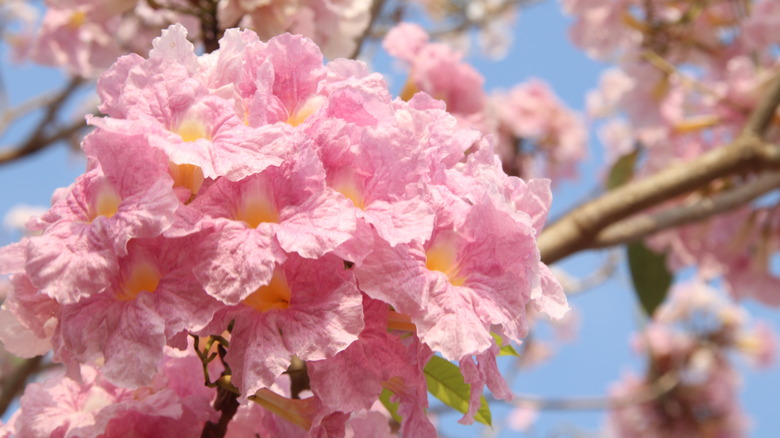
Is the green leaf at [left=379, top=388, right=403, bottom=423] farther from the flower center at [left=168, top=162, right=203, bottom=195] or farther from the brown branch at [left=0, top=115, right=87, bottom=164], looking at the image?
the brown branch at [left=0, top=115, right=87, bottom=164]

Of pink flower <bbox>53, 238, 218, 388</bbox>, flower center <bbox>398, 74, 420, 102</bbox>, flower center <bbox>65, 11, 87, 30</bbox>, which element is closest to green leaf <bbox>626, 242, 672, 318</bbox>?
flower center <bbox>398, 74, 420, 102</bbox>

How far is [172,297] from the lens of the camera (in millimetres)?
562

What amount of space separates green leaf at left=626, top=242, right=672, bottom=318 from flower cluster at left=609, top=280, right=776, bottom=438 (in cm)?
202

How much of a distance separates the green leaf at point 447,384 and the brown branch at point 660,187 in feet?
1.81

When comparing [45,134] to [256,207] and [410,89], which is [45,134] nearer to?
[410,89]

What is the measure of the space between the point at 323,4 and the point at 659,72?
1248mm

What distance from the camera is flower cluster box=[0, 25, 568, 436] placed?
0.55 metres

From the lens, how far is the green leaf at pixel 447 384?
29.0 inches

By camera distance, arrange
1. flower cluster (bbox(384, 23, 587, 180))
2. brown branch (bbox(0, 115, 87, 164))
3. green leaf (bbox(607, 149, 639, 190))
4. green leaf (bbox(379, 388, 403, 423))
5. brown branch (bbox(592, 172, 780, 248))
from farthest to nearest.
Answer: flower cluster (bbox(384, 23, 587, 180)) < brown branch (bbox(0, 115, 87, 164)) < green leaf (bbox(607, 149, 639, 190)) < brown branch (bbox(592, 172, 780, 248)) < green leaf (bbox(379, 388, 403, 423))

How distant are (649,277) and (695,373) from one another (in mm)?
2356

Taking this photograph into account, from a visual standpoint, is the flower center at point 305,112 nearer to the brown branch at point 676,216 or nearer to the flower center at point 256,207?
the flower center at point 256,207

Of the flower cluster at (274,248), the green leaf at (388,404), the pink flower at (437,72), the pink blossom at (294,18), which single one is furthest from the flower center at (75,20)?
the green leaf at (388,404)

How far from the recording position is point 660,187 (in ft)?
4.66

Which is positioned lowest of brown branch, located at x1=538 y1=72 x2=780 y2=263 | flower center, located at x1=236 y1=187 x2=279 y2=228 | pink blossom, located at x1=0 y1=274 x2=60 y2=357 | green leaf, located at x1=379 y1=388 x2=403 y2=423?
brown branch, located at x1=538 y1=72 x2=780 y2=263
